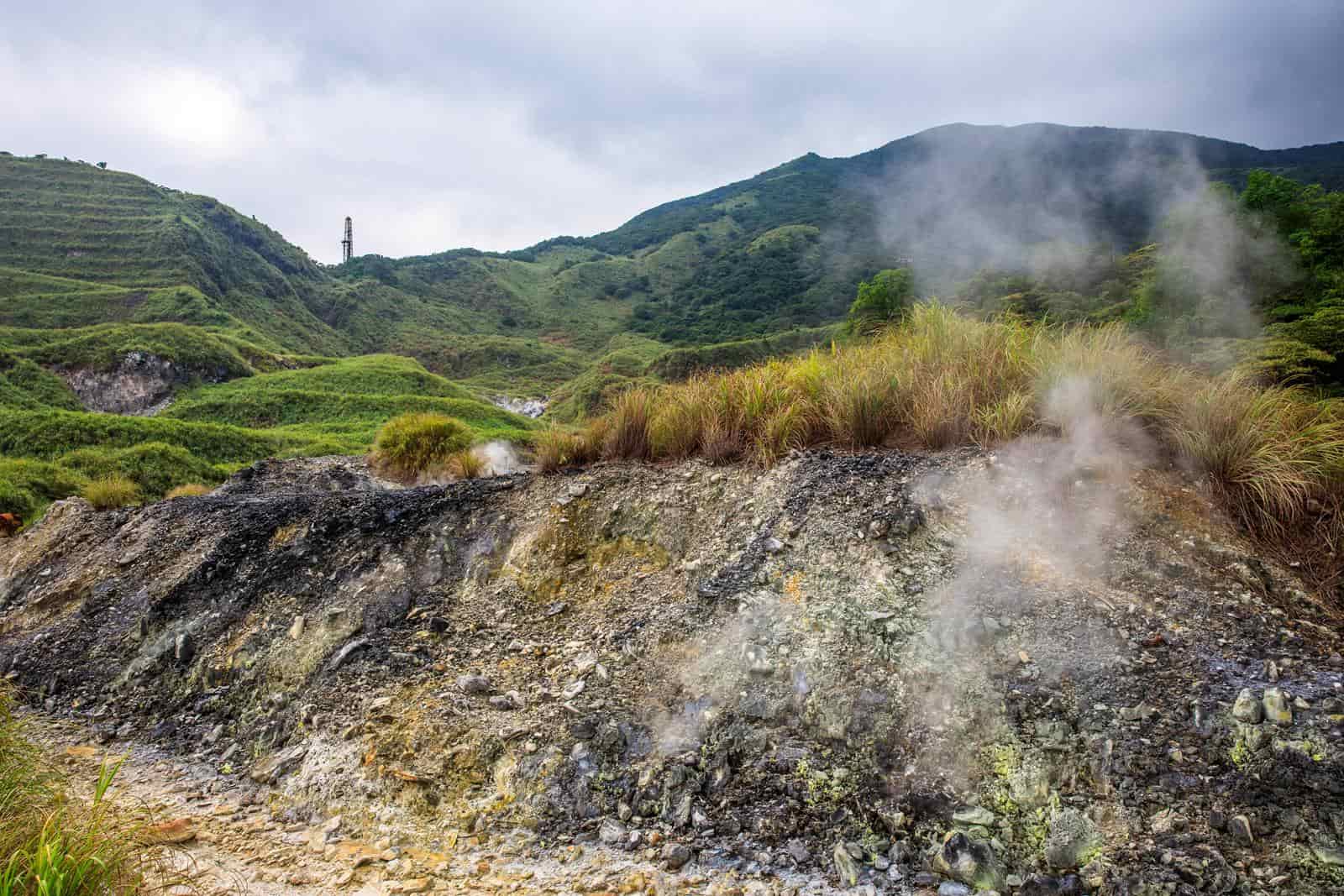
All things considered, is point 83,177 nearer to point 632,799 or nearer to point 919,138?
point 632,799

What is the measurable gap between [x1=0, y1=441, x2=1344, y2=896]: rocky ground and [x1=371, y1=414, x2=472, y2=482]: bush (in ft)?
17.9

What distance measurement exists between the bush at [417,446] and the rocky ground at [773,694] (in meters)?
5.45

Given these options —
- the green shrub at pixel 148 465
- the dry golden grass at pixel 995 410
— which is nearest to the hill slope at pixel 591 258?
the dry golden grass at pixel 995 410

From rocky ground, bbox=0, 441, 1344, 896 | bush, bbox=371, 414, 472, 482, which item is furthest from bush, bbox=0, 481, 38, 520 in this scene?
rocky ground, bbox=0, 441, 1344, 896

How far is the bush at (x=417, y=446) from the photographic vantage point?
34.7 feet

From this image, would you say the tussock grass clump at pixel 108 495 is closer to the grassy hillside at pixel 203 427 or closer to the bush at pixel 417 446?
the grassy hillside at pixel 203 427

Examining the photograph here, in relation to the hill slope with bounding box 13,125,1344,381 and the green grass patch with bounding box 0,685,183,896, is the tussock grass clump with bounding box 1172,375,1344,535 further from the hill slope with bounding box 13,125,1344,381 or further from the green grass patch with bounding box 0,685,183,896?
the hill slope with bounding box 13,125,1344,381

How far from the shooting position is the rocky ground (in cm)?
241

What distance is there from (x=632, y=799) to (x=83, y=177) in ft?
322

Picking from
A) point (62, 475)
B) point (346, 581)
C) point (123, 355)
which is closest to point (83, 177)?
point (123, 355)

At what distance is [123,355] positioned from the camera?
32156 mm

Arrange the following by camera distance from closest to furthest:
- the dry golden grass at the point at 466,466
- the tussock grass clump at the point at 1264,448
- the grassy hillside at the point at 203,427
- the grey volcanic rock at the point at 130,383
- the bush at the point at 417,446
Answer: the tussock grass clump at the point at 1264,448 → the dry golden grass at the point at 466,466 → the bush at the point at 417,446 → the grassy hillside at the point at 203,427 → the grey volcanic rock at the point at 130,383

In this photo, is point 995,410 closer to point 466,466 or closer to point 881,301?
point 881,301

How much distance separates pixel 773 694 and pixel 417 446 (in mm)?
9344
